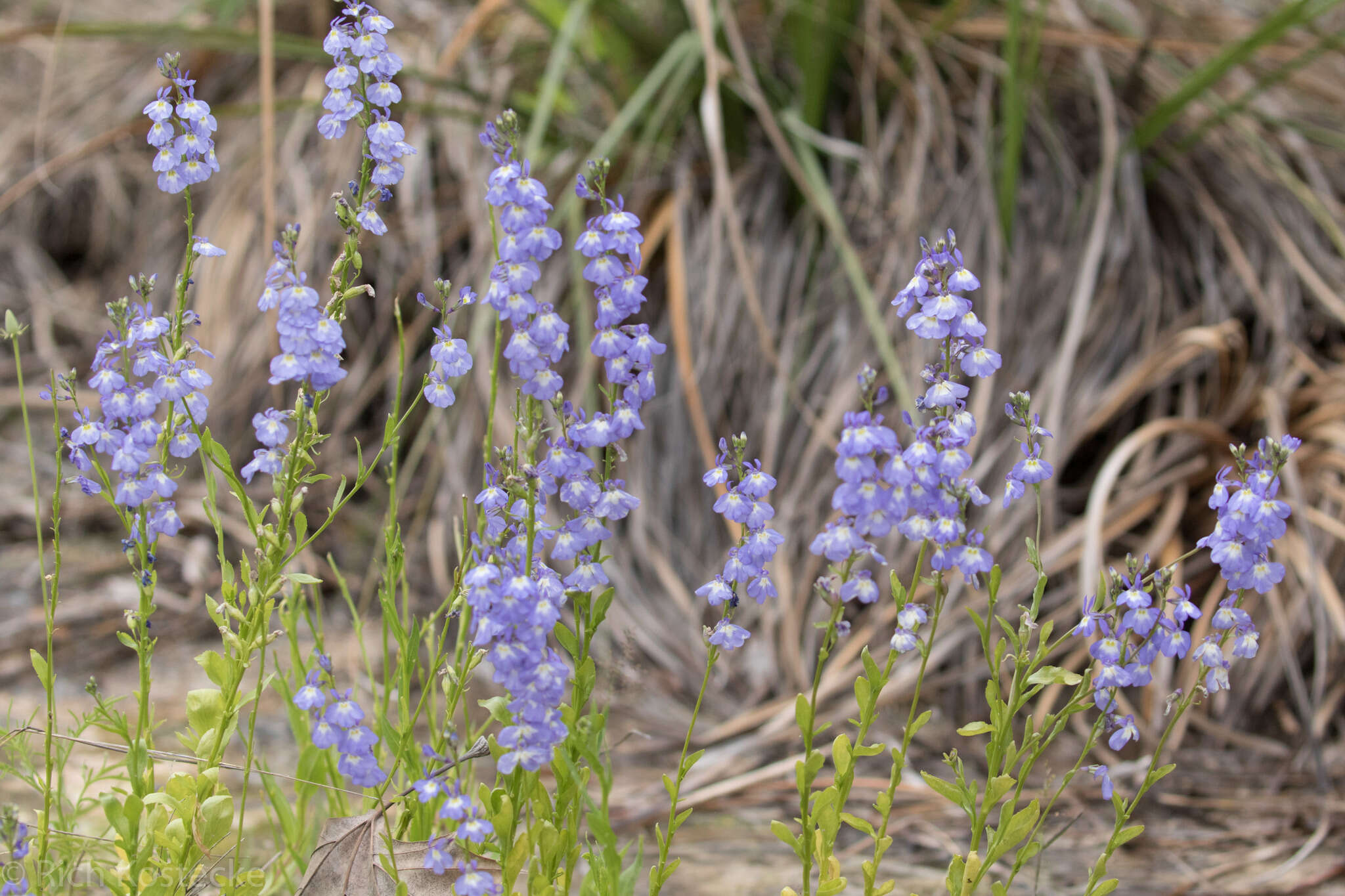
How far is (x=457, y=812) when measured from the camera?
119cm

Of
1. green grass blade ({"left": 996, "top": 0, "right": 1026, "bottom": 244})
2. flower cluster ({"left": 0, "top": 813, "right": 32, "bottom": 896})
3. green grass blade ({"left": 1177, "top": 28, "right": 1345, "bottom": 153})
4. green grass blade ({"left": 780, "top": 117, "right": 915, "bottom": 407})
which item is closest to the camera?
flower cluster ({"left": 0, "top": 813, "right": 32, "bottom": 896})

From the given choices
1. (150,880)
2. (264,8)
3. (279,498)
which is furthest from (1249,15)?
(150,880)

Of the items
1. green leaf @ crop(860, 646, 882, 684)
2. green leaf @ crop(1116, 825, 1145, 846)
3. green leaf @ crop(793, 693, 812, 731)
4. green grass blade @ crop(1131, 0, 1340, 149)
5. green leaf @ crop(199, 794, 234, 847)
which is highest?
green grass blade @ crop(1131, 0, 1340, 149)

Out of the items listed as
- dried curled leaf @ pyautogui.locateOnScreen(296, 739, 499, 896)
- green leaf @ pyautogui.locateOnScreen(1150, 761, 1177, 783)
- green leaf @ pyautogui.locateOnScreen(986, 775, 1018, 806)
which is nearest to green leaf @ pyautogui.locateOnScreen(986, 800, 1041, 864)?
green leaf @ pyautogui.locateOnScreen(986, 775, 1018, 806)

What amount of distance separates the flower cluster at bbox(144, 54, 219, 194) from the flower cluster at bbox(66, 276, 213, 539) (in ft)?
0.43

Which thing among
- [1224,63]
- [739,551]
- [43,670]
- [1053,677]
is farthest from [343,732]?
[1224,63]

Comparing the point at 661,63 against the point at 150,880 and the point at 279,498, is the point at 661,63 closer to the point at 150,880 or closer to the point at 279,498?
the point at 279,498

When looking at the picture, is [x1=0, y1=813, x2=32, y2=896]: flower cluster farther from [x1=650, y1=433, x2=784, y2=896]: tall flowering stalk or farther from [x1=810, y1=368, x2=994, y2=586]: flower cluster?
[x1=810, y1=368, x2=994, y2=586]: flower cluster

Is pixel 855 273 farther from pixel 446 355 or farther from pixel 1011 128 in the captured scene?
pixel 446 355

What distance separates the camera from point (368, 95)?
1.29 metres

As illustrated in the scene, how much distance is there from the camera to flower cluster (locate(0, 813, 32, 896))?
3.80ft

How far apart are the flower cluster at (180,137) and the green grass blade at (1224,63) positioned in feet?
7.72

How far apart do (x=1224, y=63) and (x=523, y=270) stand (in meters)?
2.20

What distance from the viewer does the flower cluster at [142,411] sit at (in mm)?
1246
